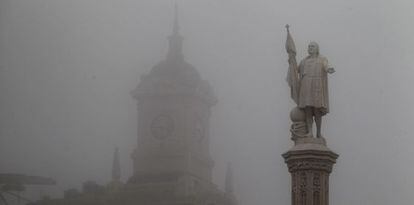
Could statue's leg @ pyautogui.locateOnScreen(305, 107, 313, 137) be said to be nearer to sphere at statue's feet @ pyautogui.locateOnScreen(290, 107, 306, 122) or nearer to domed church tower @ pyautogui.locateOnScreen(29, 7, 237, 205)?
sphere at statue's feet @ pyautogui.locateOnScreen(290, 107, 306, 122)

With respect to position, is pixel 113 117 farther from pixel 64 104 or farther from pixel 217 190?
pixel 217 190

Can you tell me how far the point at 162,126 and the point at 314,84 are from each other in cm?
491

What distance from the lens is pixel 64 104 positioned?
14.9 meters

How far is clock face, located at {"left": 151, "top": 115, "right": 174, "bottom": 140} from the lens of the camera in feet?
47.4

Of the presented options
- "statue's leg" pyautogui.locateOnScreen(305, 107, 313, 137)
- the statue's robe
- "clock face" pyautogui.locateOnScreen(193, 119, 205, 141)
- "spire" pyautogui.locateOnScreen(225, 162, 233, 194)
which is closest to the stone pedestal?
"statue's leg" pyautogui.locateOnScreen(305, 107, 313, 137)

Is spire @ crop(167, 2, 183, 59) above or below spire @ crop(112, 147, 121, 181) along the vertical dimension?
above

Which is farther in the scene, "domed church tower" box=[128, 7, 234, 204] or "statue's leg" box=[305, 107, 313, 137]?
"domed church tower" box=[128, 7, 234, 204]

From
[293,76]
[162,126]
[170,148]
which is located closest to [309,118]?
[293,76]

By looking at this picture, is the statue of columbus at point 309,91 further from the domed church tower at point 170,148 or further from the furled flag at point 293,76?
the domed church tower at point 170,148

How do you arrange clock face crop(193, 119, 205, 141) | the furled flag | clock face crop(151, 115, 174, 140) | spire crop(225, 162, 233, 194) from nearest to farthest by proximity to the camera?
the furled flag → spire crop(225, 162, 233, 194) → clock face crop(193, 119, 205, 141) → clock face crop(151, 115, 174, 140)

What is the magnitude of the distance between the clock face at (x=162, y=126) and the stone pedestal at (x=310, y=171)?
4.87m

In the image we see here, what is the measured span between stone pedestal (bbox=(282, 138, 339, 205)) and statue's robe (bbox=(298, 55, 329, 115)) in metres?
0.42

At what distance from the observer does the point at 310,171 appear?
9711 millimetres

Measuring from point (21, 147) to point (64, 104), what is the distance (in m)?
0.92
